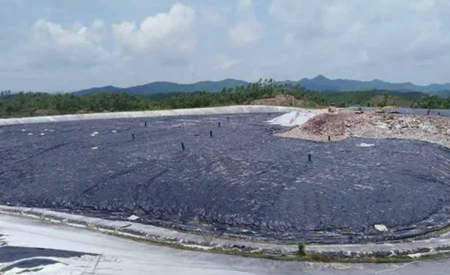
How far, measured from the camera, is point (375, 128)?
64.6 ft

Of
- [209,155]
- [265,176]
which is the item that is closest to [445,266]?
[265,176]

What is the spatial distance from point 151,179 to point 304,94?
32836 millimetres

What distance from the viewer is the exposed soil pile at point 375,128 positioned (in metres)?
18.3

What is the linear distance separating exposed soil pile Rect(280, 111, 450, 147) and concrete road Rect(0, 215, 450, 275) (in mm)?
12336

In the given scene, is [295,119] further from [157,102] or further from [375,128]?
[157,102]

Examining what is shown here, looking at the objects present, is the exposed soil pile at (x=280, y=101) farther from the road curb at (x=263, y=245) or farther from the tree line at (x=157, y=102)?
the road curb at (x=263, y=245)

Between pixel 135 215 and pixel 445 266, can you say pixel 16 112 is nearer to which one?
pixel 135 215

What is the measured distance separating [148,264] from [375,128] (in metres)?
16.6

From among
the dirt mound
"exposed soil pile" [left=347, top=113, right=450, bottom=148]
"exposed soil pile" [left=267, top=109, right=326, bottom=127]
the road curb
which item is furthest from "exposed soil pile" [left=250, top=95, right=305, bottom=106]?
the road curb

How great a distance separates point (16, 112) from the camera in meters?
33.9

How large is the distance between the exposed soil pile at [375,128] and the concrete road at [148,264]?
12.3 metres

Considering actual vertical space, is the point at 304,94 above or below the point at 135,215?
above

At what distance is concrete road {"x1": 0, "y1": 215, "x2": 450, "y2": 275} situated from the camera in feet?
19.7

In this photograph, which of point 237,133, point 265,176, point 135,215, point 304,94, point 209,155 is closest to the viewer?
point 135,215
